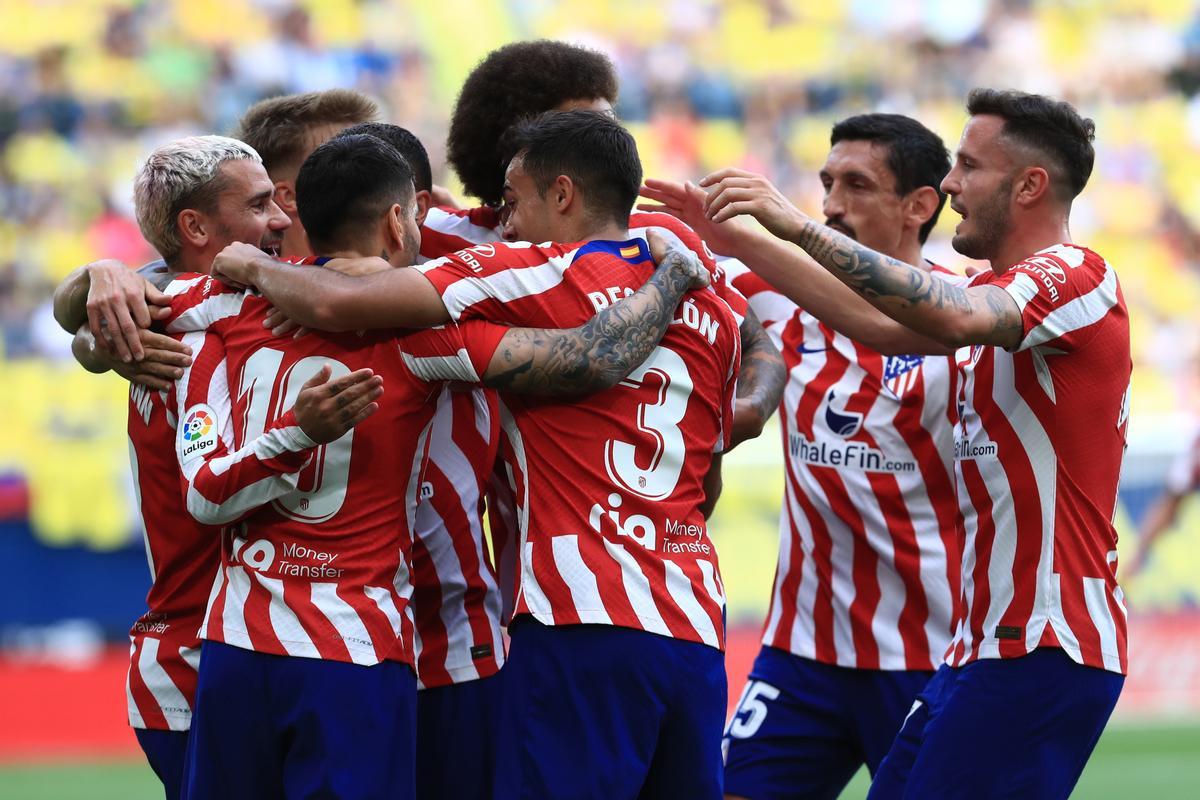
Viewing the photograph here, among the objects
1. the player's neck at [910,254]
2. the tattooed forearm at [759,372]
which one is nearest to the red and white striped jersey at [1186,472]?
the player's neck at [910,254]

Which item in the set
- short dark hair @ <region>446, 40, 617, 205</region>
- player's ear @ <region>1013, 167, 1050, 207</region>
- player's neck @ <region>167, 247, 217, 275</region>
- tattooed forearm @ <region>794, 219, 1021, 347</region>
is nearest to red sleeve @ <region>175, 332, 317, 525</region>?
player's neck @ <region>167, 247, 217, 275</region>

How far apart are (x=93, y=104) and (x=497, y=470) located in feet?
44.2

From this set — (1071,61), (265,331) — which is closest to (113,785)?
(265,331)

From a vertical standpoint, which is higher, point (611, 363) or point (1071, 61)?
point (1071, 61)

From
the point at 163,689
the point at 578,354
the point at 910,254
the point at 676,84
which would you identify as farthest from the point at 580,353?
the point at 676,84

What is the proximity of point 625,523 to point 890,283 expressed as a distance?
0.98 meters

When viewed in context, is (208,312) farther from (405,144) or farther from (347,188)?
(405,144)

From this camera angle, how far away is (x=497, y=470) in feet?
14.6

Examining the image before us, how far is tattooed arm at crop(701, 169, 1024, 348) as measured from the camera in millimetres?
4023

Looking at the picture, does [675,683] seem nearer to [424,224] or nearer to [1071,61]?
[424,224]

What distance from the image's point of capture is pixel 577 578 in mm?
3734

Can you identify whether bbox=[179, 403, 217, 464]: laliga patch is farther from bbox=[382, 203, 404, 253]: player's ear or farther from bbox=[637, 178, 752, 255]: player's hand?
bbox=[637, 178, 752, 255]: player's hand

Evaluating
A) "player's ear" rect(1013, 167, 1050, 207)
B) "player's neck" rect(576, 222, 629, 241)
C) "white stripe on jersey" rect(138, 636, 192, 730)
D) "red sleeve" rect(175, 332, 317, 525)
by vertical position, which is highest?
"player's ear" rect(1013, 167, 1050, 207)

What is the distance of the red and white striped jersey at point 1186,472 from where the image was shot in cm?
1236
